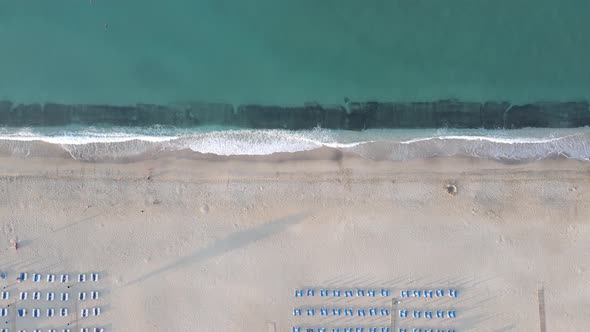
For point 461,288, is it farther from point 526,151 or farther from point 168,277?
point 168,277

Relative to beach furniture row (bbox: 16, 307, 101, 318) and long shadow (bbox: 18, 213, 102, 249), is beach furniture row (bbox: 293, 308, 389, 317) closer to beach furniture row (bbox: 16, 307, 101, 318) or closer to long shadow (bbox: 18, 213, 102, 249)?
beach furniture row (bbox: 16, 307, 101, 318)

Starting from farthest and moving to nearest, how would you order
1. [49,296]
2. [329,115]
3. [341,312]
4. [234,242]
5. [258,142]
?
1. [329,115]
2. [258,142]
3. [234,242]
4. [341,312]
5. [49,296]

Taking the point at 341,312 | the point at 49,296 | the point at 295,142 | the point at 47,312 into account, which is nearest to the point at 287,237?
the point at 341,312

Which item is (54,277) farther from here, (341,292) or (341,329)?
(341,329)

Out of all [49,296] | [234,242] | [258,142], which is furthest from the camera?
[258,142]

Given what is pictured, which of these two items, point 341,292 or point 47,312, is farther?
point 341,292

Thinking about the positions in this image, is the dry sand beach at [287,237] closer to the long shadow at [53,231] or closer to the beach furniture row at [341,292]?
the long shadow at [53,231]

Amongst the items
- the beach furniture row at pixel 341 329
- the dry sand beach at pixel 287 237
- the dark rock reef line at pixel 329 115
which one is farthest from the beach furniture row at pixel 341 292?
the dark rock reef line at pixel 329 115
